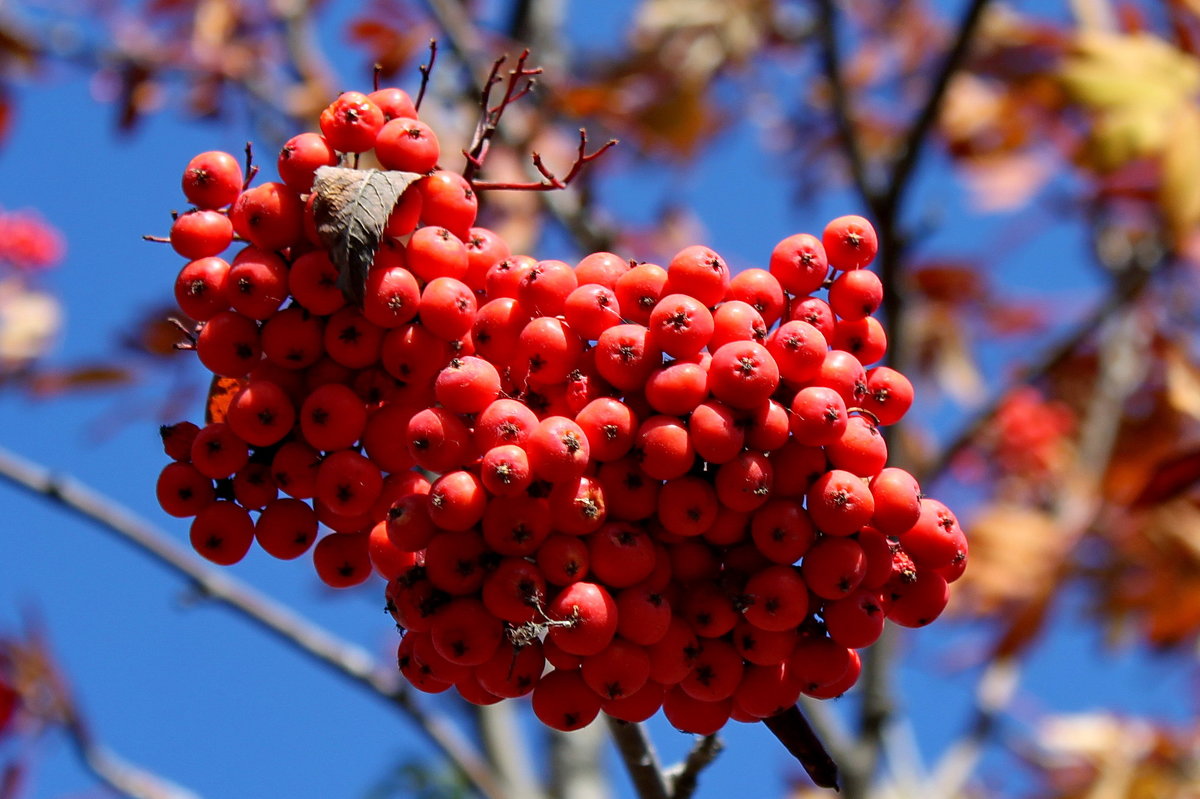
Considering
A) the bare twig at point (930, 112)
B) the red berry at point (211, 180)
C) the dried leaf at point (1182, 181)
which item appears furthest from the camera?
the bare twig at point (930, 112)

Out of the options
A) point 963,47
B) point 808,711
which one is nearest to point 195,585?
point 808,711

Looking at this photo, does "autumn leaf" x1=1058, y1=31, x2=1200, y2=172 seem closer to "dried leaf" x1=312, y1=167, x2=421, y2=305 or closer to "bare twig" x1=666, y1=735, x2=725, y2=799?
"bare twig" x1=666, y1=735, x2=725, y2=799

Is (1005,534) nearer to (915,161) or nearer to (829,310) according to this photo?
(915,161)

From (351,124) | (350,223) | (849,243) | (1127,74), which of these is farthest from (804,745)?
(1127,74)

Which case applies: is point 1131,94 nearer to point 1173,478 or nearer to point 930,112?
point 930,112

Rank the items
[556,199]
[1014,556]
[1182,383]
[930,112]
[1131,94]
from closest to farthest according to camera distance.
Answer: [1131,94], [930,112], [556,199], [1014,556], [1182,383]

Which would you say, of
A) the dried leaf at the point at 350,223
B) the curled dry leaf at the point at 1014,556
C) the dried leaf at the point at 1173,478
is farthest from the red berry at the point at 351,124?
the curled dry leaf at the point at 1014,556

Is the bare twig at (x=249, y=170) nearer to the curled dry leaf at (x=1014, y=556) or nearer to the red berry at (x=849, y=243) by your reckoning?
the red berry at (x=849, y=243)

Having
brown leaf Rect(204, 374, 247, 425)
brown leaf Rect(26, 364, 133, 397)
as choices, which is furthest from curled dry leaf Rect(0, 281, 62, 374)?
brown leaf Rect(204, 374, 247, 425)
